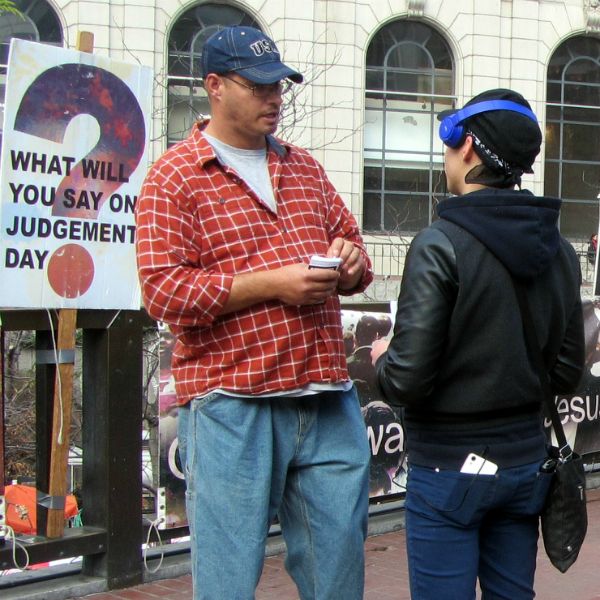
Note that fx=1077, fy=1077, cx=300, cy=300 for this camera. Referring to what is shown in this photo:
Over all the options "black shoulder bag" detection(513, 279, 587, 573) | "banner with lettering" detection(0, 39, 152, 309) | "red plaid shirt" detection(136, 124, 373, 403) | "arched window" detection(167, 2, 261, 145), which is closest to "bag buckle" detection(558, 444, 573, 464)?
"black shoulder bag" detection(513, 279, 587, 573)

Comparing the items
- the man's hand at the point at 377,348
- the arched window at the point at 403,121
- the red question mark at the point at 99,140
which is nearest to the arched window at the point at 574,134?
the arched window at the point at 403,121

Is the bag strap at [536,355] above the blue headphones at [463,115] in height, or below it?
below

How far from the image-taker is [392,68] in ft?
85.8

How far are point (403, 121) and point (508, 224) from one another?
78.4 feet

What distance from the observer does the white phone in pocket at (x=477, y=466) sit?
2.82 m

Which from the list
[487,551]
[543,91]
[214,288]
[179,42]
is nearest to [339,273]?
[214,288]

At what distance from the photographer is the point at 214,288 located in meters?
2.80

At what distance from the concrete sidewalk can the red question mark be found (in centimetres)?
147

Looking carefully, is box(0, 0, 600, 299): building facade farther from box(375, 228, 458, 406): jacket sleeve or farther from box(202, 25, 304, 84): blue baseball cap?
box(375, 228, 458, 406): jacket sleeve

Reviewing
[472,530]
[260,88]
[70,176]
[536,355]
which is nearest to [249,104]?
[260,88]

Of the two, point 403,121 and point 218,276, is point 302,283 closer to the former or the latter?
point 218,276

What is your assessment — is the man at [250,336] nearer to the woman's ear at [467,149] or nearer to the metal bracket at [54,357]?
the woman's ear at [467,149]

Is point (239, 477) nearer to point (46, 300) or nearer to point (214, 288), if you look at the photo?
point (214, 288)

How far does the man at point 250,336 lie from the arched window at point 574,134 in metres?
25.6
